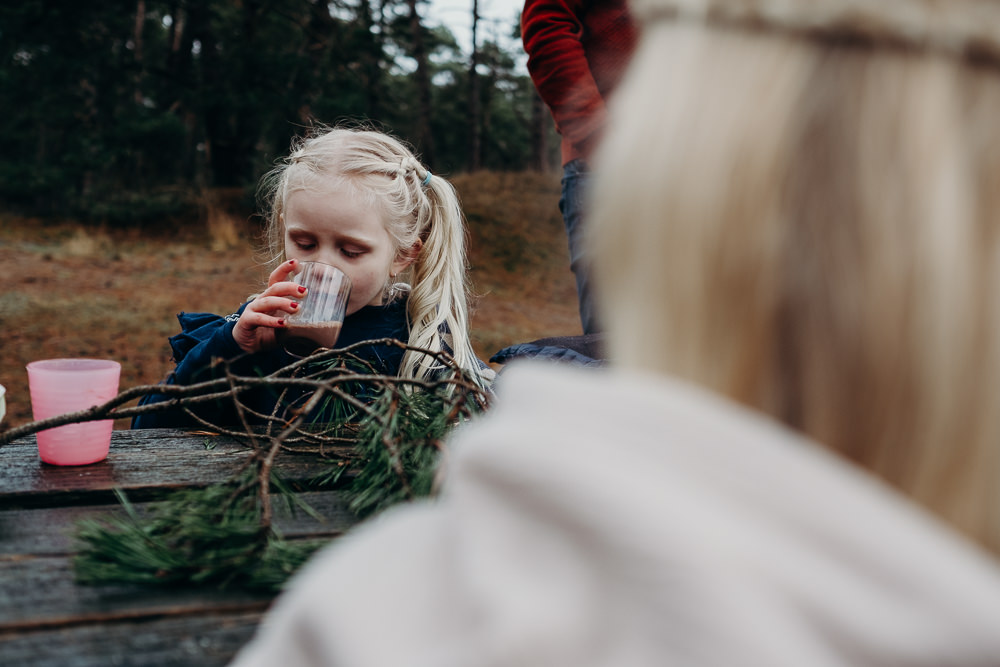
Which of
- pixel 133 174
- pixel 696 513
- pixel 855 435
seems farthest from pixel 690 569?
pixel 133 174

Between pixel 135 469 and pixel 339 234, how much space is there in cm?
103

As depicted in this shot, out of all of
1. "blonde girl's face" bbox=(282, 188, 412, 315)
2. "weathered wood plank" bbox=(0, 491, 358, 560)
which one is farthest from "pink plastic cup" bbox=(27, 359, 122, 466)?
"blonde girl's face" bbox=(282, 188, 412, 315)

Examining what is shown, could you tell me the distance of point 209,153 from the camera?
13.4m

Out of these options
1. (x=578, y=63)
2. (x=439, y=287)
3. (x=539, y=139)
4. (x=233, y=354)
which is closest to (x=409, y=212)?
(x=439, y=287)

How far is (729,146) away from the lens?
0.52 m

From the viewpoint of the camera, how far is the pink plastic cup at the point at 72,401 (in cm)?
117

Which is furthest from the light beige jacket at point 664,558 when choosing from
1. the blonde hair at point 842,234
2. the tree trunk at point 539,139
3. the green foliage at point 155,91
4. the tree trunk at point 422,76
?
the tree trunk at point 539,139

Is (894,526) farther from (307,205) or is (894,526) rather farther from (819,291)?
(307,205)

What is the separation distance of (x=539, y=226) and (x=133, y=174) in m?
8.01

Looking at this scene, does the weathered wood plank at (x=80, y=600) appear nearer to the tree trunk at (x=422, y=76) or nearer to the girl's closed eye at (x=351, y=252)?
the girl's closed eye at (x=351, y=252)

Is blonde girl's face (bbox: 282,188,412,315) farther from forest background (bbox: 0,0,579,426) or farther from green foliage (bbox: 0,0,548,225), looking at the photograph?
green foliage (bbox: 0,0,548,225)

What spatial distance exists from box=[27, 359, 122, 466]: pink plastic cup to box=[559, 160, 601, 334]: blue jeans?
5.94ft

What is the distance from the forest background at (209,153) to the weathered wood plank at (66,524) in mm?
6421

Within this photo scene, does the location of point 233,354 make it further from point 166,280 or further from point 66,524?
point 166,280
